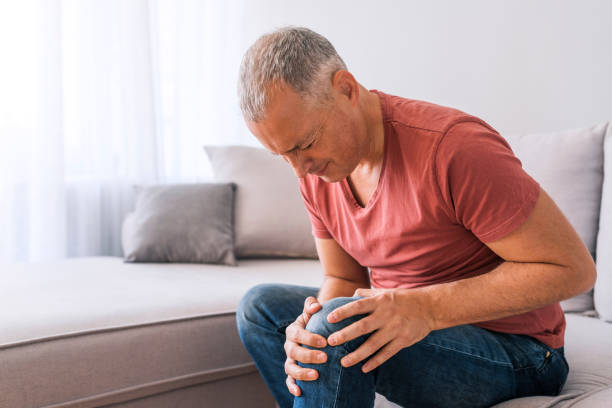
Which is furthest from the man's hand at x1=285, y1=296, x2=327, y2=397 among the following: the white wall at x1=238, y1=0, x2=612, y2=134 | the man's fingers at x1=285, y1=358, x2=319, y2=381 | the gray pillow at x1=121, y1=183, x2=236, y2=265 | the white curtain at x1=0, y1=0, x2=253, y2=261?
the white curtain at x1=0, y1=0, x2=253, y2=261

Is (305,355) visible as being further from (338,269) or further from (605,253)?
(605,253)

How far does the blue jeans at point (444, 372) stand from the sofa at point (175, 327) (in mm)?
45

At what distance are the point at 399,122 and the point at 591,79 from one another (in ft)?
3.43

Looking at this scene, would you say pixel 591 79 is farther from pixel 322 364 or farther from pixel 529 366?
pixel 322 364

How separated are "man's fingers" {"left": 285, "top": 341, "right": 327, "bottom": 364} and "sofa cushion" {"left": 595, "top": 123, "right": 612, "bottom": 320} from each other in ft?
2.64

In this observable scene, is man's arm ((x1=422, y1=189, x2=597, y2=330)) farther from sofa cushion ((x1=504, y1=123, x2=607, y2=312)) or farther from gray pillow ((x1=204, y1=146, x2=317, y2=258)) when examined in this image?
gray pillow ((x1=204, y1=146, x2=317, y2=258))

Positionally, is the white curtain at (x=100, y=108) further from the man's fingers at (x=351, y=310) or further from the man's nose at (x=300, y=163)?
the man's fingers at (x=351, y=310)

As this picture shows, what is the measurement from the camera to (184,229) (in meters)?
1.97

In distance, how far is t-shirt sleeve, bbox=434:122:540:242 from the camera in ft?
2.68

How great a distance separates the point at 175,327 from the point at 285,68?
30.2 inches

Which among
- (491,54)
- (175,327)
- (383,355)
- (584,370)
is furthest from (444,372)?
(491,54)

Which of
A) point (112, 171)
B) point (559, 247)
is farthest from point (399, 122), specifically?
point (112, 171)

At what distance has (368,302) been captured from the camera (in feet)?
2.77

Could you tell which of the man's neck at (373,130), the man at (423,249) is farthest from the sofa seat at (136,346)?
the man's neck at (373,130)
